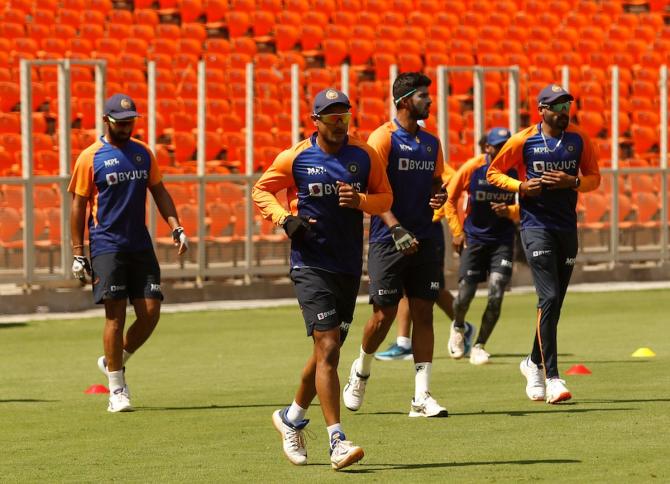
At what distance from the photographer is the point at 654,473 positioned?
7879mm

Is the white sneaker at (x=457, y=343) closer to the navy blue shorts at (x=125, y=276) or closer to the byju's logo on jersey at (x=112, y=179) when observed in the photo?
the navy blue shorts at (x=125, y=276)

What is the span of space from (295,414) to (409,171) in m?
2.47

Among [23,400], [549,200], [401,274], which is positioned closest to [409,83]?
[401,274]

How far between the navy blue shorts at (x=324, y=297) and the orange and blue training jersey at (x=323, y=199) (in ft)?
0.15

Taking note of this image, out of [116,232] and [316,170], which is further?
[116,232]

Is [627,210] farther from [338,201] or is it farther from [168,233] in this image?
[338,201]

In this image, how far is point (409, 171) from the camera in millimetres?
10539

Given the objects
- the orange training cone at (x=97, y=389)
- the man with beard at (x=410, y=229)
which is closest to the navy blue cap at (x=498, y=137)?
the man with beard at (x=410, y=229)

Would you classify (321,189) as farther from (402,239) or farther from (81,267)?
(81,267)

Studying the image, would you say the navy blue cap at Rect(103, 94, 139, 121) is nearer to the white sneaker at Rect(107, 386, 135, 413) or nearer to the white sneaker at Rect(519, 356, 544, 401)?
the white sneaker at Rect(107, 386, 135, 413)

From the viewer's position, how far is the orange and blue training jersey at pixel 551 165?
11.1m

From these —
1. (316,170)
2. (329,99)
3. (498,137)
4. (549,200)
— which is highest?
(329,99)

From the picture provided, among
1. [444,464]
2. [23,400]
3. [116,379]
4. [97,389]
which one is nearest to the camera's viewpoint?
[444,464]

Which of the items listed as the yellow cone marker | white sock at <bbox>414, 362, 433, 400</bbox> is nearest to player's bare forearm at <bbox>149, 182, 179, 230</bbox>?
white sock at <bbox>414, 362, 433, 400</bbox>
